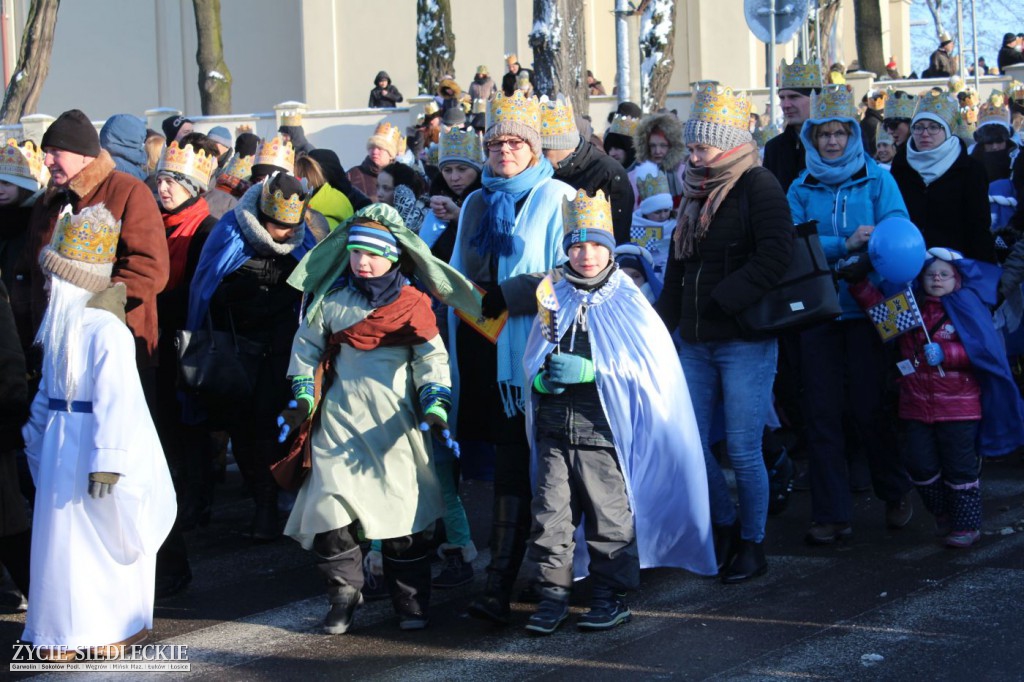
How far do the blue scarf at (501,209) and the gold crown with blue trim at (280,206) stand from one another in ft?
4.28

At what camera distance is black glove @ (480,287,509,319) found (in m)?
6.57

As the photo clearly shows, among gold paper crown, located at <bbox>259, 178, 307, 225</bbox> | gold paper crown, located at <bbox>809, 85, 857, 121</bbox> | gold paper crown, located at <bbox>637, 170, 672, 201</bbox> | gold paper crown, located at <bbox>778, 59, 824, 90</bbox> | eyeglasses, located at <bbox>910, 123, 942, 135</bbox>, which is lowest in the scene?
gold paper crown, located at <bbox>259, 178, 307, 225</bbox>

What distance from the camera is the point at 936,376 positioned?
24.5 feet

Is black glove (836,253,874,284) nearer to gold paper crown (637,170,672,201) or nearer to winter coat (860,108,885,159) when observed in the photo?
gold paper crown (637,170,672,201)

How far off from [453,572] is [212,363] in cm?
177

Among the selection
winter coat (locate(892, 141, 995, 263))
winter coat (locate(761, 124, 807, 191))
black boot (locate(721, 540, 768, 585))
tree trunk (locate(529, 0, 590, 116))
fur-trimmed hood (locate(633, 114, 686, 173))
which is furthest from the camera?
tree trunk (locate(529, 0, 590, 116))

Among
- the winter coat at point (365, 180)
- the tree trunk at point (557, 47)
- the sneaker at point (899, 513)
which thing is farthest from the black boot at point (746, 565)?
the tree trunk at point (557, 47)

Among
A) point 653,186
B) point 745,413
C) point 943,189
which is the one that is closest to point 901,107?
point 653,186

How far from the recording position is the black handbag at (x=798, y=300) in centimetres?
671

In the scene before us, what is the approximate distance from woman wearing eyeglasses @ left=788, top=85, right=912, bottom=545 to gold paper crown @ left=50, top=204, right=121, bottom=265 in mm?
3442

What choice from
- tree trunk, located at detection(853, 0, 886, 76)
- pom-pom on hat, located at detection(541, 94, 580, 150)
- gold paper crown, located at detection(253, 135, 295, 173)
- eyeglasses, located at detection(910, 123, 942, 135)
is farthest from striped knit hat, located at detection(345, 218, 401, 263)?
tree trunk, located at detection(853, 0, 886, 76)

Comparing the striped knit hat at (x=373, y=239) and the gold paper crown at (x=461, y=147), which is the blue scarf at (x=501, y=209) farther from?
the gold paper crown at (x=461, y=147)

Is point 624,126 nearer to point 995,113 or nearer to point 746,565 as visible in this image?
point 995,113

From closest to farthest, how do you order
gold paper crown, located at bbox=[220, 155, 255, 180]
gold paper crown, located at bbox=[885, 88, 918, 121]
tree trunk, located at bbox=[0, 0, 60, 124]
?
gold paper crown, located at bbox=[220, 155, 255, 180] < gold paper crown, located at bbox=[885, 88, 918, 121] < tree trunk, located at bbox=[0, 0, 60, 124]
